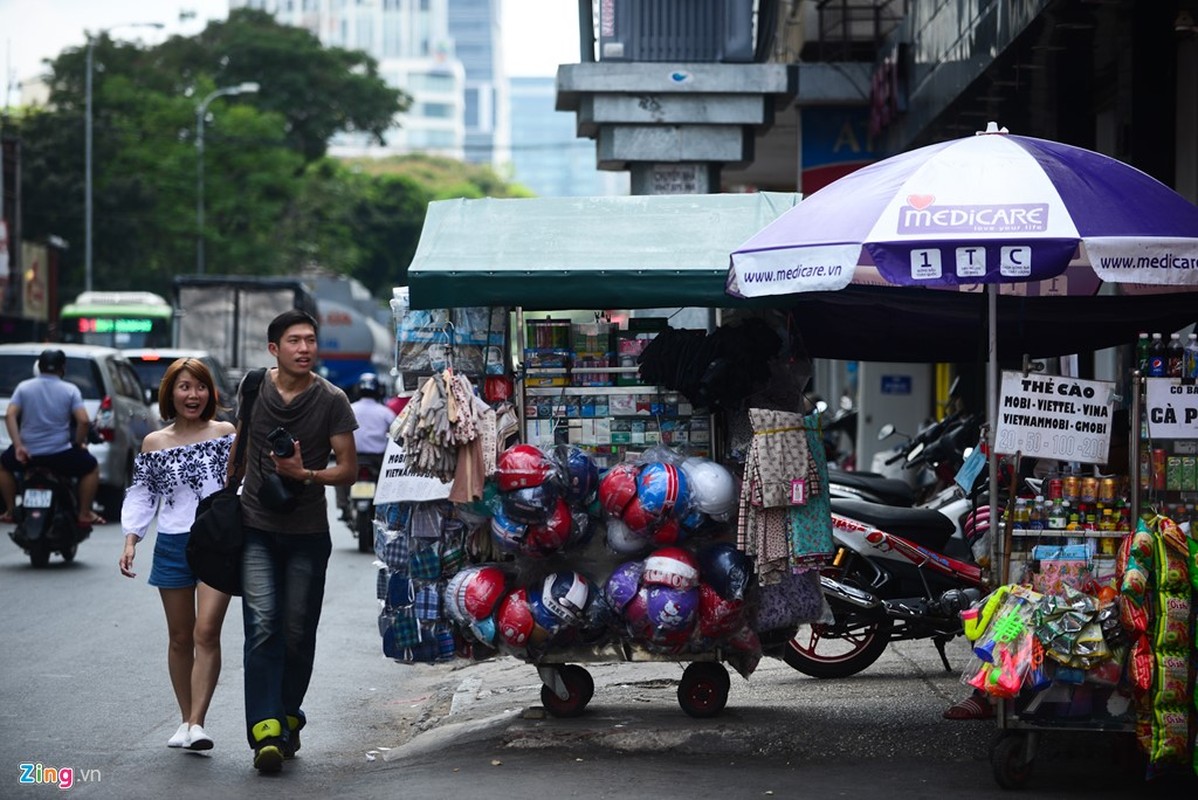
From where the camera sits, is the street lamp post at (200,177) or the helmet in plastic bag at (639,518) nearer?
the helmet in plastic bag at (639,518)

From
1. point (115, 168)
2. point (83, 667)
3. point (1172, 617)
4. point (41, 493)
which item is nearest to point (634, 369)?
point (1172, 617)

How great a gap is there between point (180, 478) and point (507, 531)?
1510mm

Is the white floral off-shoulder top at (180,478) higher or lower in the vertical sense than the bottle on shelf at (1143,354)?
lower

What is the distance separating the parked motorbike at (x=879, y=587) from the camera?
369 inches

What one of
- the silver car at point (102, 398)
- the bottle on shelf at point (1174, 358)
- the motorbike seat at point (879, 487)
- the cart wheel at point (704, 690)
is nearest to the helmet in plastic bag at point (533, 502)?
the cart wheel at point (704, 690)

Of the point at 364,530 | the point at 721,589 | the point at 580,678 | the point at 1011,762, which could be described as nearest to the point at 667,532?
the point at 721,589

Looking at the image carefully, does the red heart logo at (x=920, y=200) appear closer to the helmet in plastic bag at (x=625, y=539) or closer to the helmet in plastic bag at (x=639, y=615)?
the helmet in plastic bag at (x=625, y=539)

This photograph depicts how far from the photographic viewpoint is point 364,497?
17281 mm

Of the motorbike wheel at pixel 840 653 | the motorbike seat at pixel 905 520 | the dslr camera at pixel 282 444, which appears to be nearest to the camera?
the dslr camera at pixel 282 444

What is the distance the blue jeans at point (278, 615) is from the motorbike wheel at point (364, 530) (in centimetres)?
954

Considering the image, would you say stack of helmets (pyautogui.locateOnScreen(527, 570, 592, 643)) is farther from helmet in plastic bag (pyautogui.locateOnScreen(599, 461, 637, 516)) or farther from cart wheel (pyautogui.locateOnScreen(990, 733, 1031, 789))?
cart wheel (pyautogui.locateOnScreen(990, 733, 1031, 789))

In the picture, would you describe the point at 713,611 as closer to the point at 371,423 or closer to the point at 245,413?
the point at 245,413

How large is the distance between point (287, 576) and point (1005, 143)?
354cm

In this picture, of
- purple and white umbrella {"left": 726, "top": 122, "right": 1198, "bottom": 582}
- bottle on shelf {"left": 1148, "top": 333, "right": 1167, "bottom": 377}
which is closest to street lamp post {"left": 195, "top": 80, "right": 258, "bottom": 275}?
purple and white umbrella {"left": 726, "top": 122, "right": 1198, "bottom": 582}
